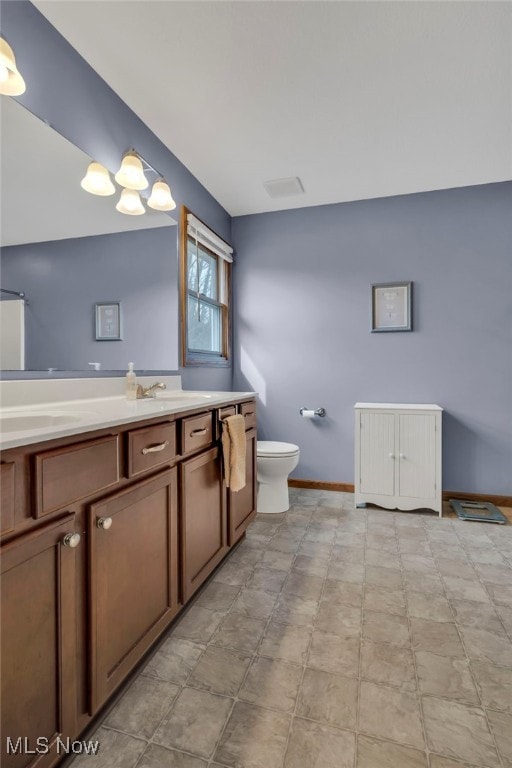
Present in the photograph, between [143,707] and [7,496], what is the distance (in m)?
0.85

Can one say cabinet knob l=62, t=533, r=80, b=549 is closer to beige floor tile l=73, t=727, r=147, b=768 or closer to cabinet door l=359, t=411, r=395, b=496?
beige floor tile l=73, t=727, r=147, b=768

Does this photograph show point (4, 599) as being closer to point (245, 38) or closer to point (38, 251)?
point (38, 251)

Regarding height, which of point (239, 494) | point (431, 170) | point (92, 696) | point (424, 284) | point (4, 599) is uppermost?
point (431, 170)

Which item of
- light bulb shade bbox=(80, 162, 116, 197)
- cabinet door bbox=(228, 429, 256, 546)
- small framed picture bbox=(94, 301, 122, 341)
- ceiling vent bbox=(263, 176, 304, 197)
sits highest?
ceiling vent bbox=(263, 176, 304, 197)

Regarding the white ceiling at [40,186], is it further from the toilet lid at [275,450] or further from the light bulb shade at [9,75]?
the toilet lid at [275,450]

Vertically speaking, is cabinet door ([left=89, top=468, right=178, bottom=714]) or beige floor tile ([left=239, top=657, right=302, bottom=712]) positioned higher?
cabinet door ([left=89, top=468, right=178, bottom=714])

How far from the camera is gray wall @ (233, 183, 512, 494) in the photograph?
9.33ft

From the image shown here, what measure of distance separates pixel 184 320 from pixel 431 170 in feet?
6.57

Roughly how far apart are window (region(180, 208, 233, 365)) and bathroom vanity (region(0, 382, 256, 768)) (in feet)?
4.23

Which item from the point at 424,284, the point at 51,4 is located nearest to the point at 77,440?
the point at 51,4

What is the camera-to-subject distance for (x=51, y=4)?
4.81 ft

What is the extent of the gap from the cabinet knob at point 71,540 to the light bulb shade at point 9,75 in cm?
147

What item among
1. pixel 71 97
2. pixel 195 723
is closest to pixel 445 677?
pixel 195 723

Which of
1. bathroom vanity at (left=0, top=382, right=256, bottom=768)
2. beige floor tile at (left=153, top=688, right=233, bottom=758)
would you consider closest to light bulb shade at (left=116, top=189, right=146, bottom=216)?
bathroom vanity at (left=0, top=382, right=256, bottom=768)
